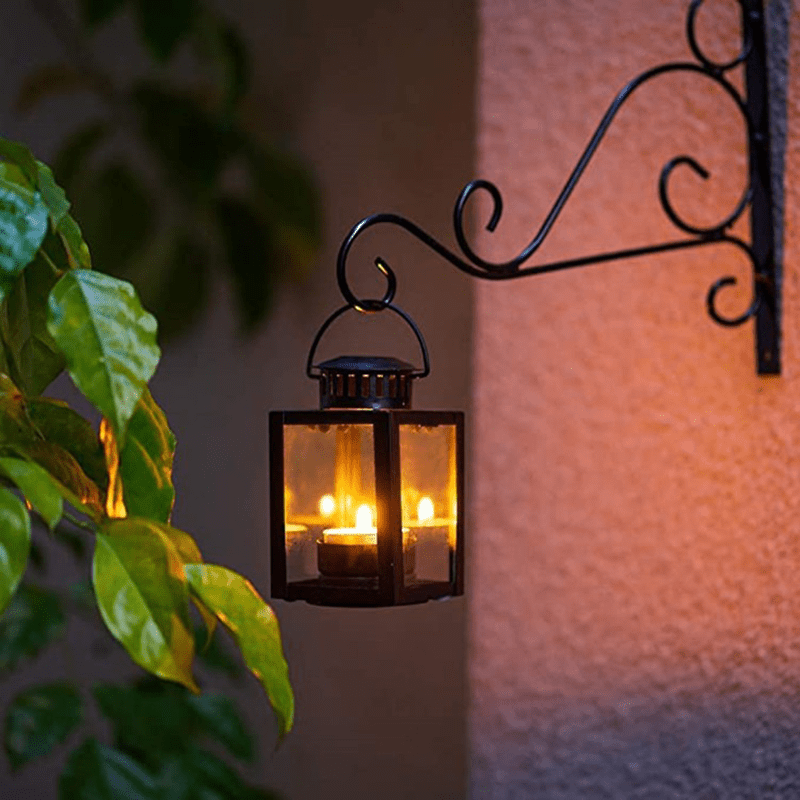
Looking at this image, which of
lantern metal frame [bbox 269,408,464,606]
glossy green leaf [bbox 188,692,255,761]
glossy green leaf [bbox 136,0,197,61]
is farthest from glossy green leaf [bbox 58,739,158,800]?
glossy green leaf [bbox 136,0,197,61]

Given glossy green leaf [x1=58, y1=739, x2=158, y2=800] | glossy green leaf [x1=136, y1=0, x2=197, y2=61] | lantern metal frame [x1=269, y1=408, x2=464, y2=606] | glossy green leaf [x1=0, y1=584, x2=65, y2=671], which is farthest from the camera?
glossy green leaf [x1=136, y1=0, x2=197, y2=61]

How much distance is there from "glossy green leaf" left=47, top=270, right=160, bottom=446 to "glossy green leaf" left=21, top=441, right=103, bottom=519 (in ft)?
0.31

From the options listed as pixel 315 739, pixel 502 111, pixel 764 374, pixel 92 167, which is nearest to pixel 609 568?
pixel 764 374

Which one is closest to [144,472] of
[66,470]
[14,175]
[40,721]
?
[66,470]

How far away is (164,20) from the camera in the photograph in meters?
1.80

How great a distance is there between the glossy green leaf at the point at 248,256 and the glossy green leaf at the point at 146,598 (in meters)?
1.23

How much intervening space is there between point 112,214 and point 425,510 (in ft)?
3.09

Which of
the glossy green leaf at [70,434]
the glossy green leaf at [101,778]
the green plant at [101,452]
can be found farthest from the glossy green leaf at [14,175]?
the glossy green leaf at [101,778]

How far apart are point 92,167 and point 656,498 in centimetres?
91

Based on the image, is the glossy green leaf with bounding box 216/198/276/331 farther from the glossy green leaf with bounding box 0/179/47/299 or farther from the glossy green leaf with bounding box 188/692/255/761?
the glossy green leaf with bounding box 0/179/47/299

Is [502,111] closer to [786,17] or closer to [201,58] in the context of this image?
[786,17]

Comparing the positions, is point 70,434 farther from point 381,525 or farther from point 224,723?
point 224,723

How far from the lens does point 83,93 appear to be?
1.86 metres

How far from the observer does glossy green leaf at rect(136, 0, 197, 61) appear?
1.79 metres
